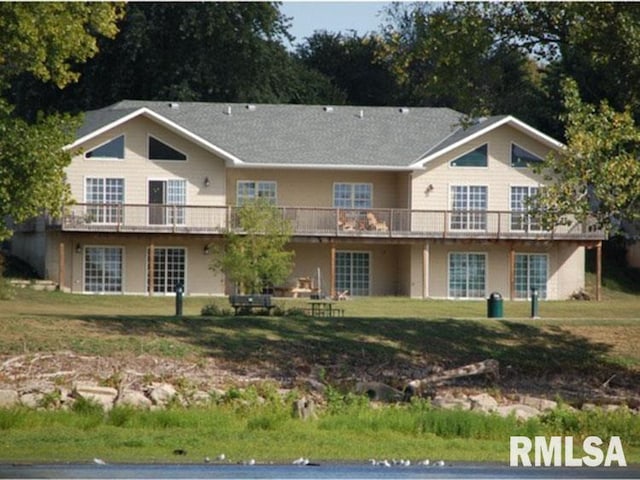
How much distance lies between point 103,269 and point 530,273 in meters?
14.8

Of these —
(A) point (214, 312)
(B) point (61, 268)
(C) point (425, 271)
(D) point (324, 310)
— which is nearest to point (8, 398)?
(A) point (214, 312)

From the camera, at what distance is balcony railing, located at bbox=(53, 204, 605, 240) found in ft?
186

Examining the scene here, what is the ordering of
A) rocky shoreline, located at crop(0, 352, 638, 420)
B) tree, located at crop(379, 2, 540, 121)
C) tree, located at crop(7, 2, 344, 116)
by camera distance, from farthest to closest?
tree, located at crop(7, 2, 344, 116)
tree, located at crop(379, 2, 540, 121)
rocky shoreline, located at crop(0, 352, 638, 420)

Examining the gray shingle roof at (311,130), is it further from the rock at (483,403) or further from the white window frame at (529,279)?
the rock at (483,403)

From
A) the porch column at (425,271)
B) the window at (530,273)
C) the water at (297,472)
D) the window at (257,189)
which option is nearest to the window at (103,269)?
the window at (257,189)

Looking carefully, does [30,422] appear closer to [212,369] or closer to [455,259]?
[212,369]

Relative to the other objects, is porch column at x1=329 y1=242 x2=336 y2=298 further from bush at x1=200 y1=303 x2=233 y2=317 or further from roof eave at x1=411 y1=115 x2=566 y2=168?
bush at x1=200 y1=303 x2=233 y2=317

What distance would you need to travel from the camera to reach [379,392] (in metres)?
32.5

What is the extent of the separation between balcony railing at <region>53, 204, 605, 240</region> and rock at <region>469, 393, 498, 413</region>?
2360cm

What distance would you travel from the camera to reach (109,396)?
30078 millimetres

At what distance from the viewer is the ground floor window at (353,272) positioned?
59.9 m

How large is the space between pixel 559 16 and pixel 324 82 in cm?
4158

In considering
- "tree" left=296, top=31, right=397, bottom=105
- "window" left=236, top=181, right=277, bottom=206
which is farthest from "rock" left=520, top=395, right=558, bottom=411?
"tree" left=296, top=31, right=397, bottom=105

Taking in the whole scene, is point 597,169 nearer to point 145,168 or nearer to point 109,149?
point 145,168
